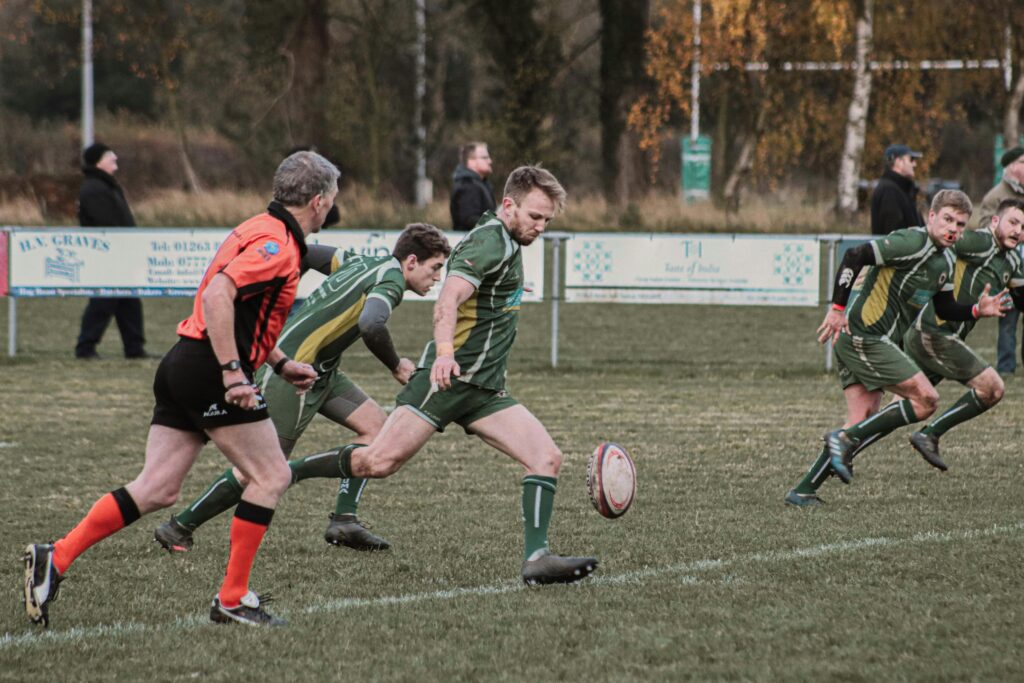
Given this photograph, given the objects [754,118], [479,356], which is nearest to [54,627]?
[479,356]

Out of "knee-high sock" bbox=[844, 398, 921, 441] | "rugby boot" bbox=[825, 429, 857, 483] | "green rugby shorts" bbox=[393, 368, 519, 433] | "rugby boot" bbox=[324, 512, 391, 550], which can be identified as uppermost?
"green rugby shorts" bbox=[393, 368, 519, 433]

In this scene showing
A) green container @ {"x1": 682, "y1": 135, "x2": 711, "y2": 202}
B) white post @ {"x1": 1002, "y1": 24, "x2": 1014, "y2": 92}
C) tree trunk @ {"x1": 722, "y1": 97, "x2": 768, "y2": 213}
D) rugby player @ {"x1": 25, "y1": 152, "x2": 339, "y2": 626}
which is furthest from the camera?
green container @ {"x1": 682, "y1": 135, "x2": 711, "y2": 202}

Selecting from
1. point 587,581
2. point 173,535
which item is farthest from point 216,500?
point 587,581

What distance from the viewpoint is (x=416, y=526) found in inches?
281

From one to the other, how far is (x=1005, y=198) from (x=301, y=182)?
7168mm

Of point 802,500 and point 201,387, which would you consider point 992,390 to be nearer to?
point 802,500

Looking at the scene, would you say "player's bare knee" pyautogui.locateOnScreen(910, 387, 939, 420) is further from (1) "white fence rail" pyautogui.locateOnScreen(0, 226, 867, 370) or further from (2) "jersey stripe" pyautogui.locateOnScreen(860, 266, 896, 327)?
(1) "white fence rail" pyautogui.locateOnScreen(0, 226, 867, 370)

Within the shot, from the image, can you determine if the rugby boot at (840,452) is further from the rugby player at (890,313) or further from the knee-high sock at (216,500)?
the knee-high sock at (216,500)

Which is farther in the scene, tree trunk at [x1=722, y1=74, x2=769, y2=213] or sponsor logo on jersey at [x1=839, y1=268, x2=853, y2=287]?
tree trunk at [x1=722, y1=74, x2=769, y2=213]

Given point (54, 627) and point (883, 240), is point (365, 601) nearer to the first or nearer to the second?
point (54, 627)

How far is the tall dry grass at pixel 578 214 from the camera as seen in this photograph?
26.4 m

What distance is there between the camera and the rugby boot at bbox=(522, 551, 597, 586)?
5.77m

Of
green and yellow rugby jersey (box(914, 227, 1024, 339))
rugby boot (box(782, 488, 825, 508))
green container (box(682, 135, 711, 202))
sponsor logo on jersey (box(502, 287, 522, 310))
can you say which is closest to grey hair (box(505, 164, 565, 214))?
sponsor logo on jersey (box(502, 287, 522, 310))

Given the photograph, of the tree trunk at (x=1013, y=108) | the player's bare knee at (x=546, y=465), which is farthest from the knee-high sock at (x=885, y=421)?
the tree trunk at (x=1013, y=108)
